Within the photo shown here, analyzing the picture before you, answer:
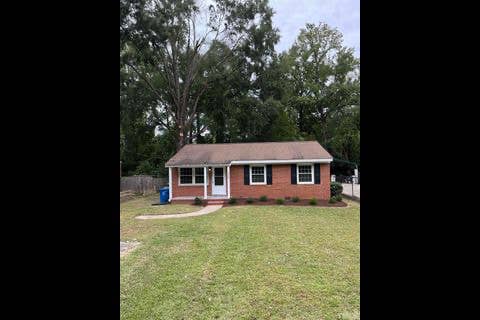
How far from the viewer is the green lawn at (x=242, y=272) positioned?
3.49 m

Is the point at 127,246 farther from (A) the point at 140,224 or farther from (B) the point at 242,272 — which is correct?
(B) the point at 242,272

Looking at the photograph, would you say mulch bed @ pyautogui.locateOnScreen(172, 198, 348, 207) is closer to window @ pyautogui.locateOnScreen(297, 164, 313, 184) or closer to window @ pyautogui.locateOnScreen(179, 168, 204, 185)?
window @ pyautogui.locateOnScreen(297, 164, 313, 184)

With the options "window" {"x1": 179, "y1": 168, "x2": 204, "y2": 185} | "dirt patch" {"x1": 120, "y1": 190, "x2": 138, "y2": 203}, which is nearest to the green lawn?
"window" {"x1": 179, "y1": 168, "x2": 204, "y2": 185}

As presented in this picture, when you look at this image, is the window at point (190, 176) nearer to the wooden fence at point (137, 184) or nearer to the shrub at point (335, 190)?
the wooden fence at point (137, 184)

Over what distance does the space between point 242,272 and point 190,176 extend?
11.1 metres

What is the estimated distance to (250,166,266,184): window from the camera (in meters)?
14.9

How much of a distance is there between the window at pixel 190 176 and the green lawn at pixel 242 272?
6.57 m

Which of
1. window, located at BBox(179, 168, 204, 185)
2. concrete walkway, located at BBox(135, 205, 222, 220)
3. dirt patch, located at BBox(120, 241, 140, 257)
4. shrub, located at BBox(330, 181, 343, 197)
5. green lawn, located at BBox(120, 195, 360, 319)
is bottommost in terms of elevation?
concrete walkway, located at BBox(135, 205, 222, 220)

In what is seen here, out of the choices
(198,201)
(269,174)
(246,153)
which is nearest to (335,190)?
(269,174)
